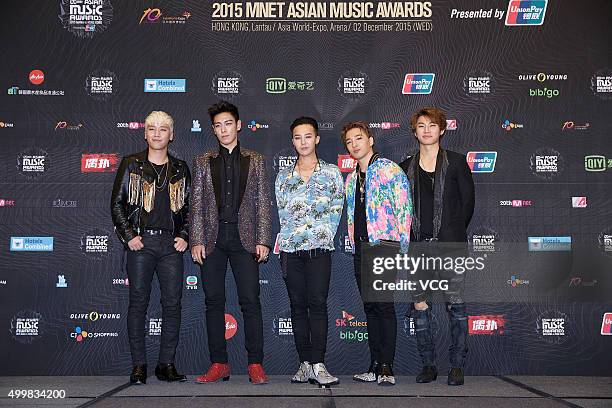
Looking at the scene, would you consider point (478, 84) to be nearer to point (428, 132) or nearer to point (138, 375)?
point (428, 132)

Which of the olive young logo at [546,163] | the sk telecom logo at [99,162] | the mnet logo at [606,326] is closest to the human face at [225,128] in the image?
→ the sk telecom logo at [99,162]

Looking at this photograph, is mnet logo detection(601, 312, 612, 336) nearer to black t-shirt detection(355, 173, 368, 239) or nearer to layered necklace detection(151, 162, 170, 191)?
black t-shirt detection(355, 173, 368, 239)

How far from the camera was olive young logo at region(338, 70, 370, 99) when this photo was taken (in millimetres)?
4438

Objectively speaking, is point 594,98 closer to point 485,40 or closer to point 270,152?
point 485,40

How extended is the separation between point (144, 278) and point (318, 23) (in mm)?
2295

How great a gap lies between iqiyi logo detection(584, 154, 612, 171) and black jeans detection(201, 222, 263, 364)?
2589 mm

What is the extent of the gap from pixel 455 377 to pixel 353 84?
2.20 m

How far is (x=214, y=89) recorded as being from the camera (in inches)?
175

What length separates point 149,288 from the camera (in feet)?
12.3

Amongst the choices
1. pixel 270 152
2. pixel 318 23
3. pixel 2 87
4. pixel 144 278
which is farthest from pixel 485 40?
pixel 2 87

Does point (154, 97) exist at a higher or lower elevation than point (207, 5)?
lower

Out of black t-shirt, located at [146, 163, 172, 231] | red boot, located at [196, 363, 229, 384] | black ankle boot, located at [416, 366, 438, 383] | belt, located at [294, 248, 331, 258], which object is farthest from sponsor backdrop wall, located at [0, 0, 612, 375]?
belt, located at [294, 248, 331, 258]

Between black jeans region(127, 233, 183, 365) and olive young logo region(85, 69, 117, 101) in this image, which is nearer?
black jeans region(127, 233, 183, 365)

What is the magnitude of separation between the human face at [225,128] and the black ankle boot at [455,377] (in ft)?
6.62
